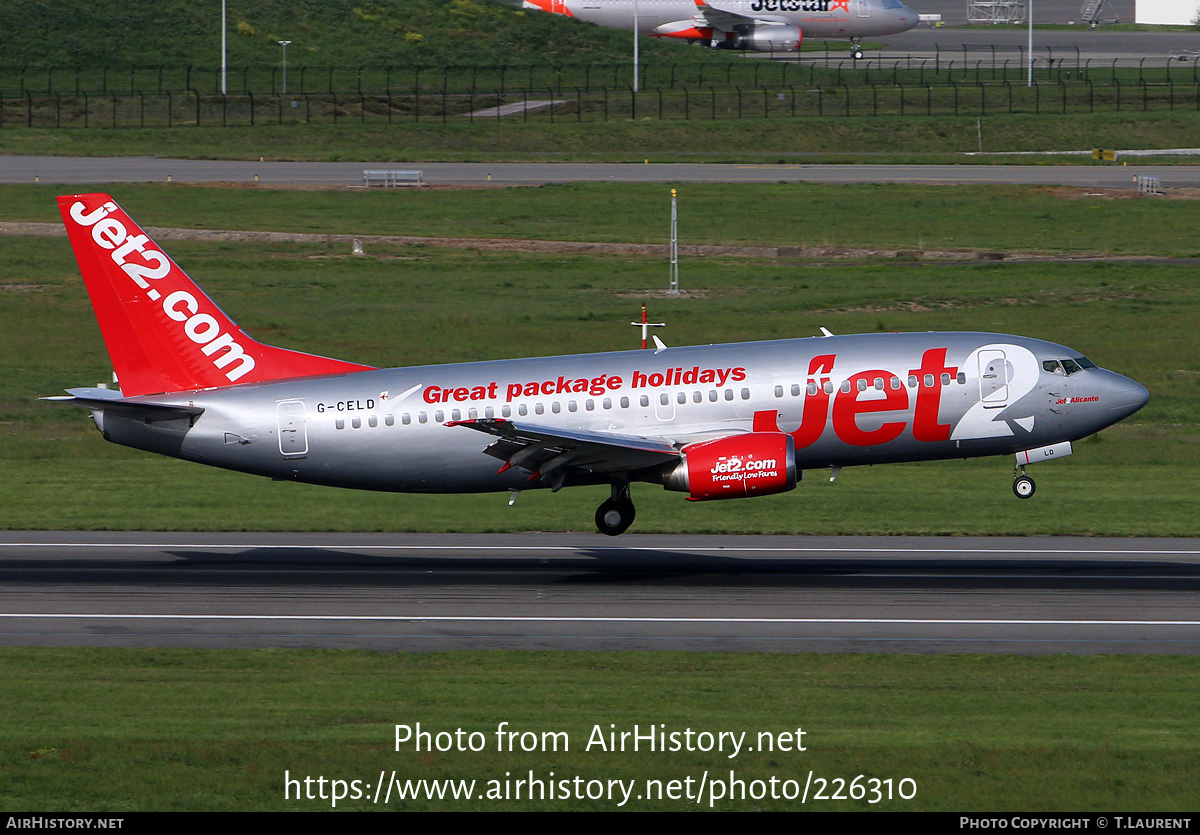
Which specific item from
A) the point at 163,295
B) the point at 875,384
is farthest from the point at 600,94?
the point at 875,384

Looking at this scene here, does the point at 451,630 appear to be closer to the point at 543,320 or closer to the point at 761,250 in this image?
the point at 543,320

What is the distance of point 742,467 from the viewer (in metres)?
33.1

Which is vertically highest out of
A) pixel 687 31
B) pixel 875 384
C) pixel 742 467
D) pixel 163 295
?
pixel 687 31

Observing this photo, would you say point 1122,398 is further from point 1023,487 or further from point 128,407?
point 128,407

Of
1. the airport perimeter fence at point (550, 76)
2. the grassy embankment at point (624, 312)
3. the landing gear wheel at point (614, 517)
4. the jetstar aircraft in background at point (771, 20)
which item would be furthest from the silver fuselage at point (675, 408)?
the jetstar aircraft in background at point (771, 20)

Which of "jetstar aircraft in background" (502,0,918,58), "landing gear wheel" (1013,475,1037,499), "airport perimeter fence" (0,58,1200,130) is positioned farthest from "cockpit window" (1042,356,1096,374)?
"jetstar aircraft in background" (502,0,918,58)

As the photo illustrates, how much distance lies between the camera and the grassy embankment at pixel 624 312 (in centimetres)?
4253

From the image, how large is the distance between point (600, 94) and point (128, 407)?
11489cm

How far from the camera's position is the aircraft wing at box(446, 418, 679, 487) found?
33.5m

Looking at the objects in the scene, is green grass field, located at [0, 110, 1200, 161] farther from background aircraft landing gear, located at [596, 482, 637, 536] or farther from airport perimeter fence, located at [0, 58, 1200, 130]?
background aircraft landing gear, located at [596, 482, 637, 536]

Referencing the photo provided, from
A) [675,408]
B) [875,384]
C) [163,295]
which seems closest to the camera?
[875,384]

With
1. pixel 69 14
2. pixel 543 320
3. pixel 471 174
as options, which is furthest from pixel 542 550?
pixel 69 14

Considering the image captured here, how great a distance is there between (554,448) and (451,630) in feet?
20.0

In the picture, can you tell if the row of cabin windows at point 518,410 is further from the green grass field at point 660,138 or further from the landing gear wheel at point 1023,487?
the green grass field at point 660,138
